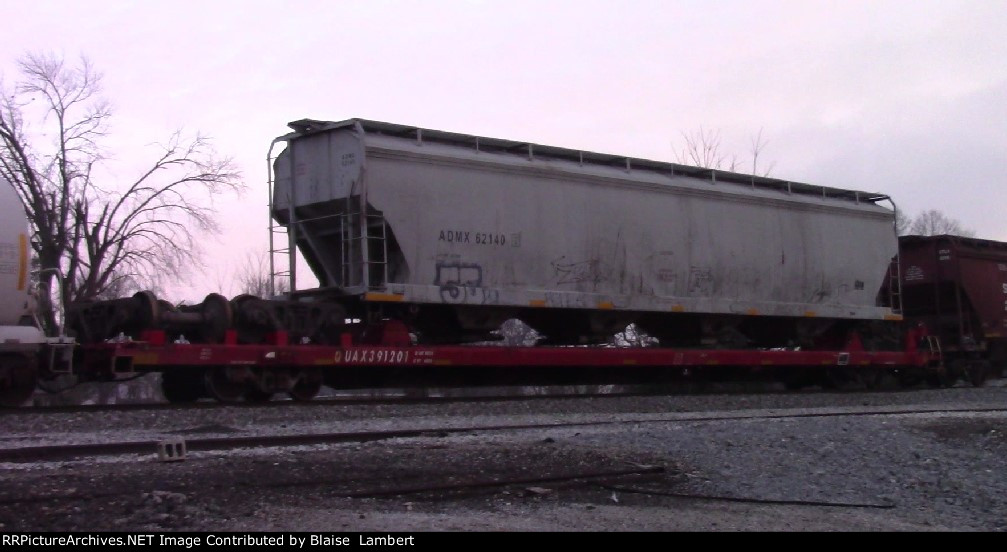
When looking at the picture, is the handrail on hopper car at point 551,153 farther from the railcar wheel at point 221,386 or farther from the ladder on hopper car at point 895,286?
the railcar wheel at point 221,386

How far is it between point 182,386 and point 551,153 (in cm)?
690

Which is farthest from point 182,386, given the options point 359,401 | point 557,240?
point 557,240

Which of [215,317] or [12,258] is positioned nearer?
[12,258]

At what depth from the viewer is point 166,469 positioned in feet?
22.9

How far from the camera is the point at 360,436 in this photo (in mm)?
9273

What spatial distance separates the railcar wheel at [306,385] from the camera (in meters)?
13.6

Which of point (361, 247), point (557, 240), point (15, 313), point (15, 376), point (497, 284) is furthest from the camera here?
point (557, 240)

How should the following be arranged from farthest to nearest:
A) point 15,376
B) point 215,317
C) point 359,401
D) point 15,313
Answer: point 359,401
point 215,317
point 15,313
point 15,376

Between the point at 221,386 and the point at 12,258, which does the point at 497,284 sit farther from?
the point at 12,258

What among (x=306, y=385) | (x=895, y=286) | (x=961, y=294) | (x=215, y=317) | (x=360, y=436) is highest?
(x=895, y=286)

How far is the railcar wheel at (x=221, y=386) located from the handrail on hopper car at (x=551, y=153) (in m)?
3.90
